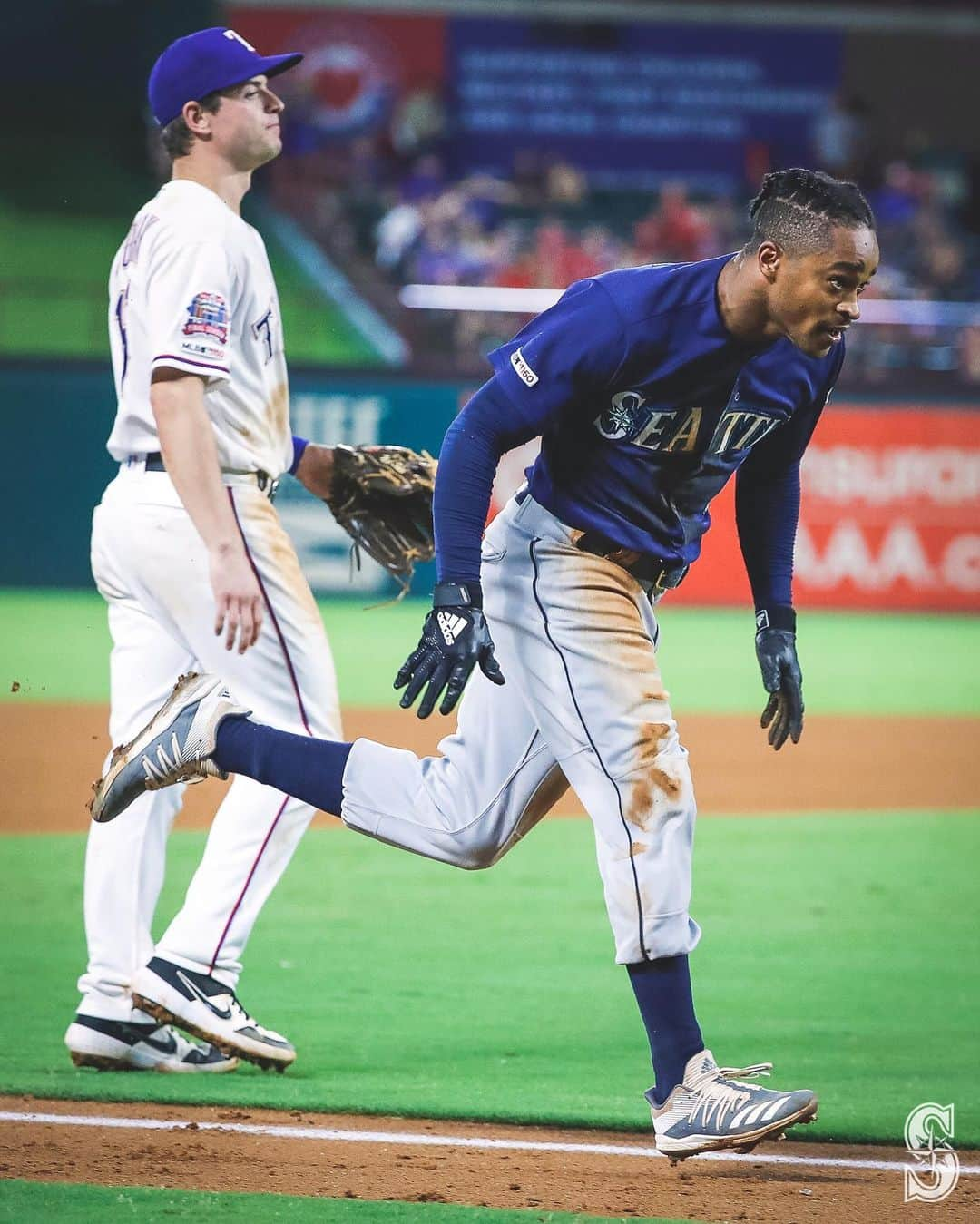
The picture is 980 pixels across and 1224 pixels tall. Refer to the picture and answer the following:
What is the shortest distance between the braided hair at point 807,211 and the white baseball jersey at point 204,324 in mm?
1248

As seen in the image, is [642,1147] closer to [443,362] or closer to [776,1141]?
[776,1141]

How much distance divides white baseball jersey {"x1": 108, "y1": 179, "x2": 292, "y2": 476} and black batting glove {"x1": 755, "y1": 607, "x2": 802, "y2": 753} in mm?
1249

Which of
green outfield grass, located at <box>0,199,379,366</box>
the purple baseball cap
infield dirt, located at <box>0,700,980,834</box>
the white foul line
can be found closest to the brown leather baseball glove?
the purple baseball cap

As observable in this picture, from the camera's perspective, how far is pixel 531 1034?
4727 mm

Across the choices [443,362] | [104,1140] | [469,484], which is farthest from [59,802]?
[443,362]

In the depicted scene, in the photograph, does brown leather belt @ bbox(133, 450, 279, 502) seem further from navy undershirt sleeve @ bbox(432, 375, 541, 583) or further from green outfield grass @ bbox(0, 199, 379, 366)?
green outfield grass @ bbox(0, 199, 379, 366)

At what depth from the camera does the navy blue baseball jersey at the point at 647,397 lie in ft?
11.7

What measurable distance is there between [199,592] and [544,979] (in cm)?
175

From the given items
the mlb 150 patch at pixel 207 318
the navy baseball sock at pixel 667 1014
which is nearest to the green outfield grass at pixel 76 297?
the mlb 150 patch at pixel 207 318

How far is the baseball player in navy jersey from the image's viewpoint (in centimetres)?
355

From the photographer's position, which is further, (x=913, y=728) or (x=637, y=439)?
(x=913, y=728)

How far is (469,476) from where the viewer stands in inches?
142

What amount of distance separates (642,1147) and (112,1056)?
1.31 metres

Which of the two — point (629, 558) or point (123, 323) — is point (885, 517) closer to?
point (123, 323)
